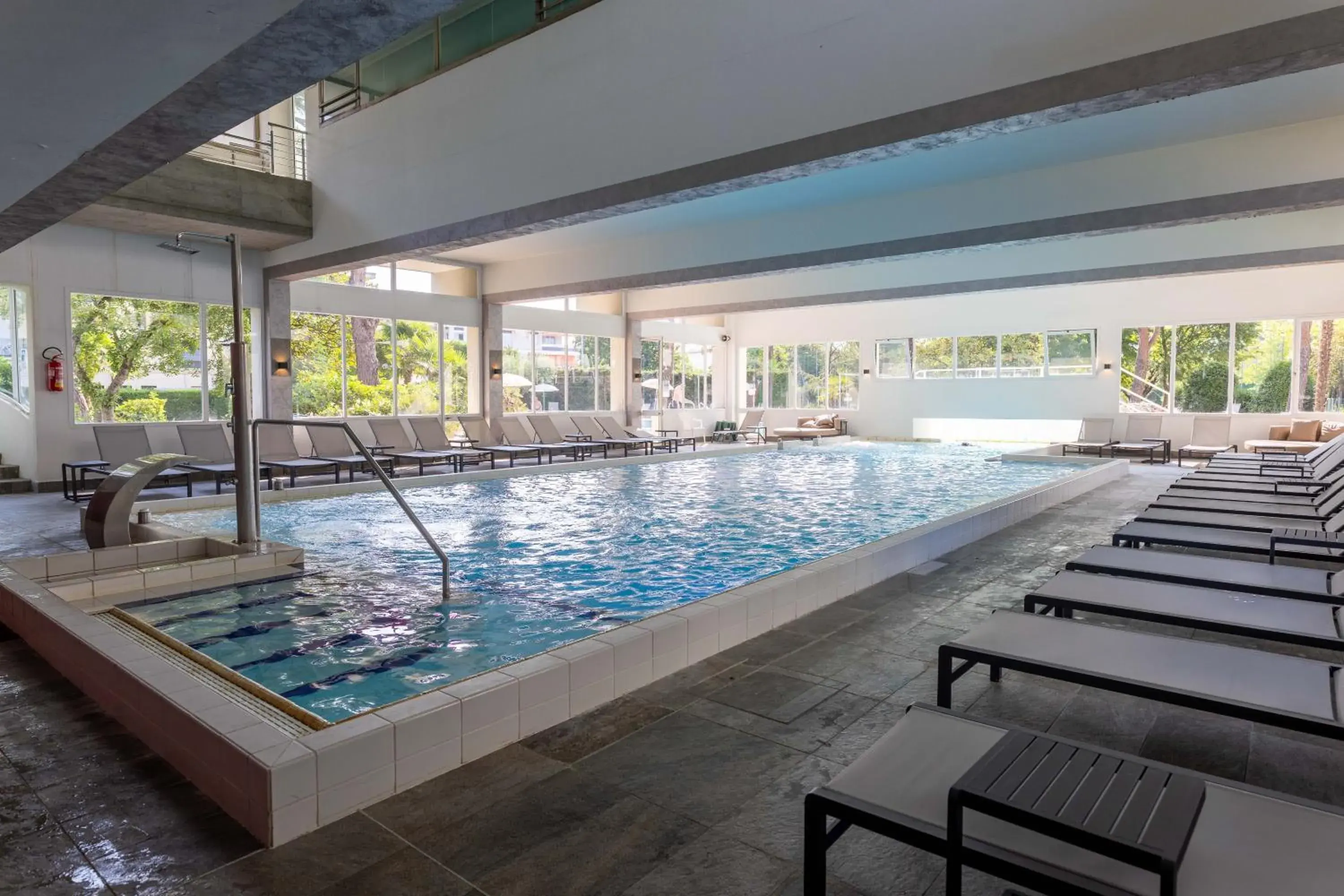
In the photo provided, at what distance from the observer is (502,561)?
5652 mm

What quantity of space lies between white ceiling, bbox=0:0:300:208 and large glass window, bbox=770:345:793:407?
18.1 meters

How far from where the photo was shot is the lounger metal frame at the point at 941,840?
4.40 ft

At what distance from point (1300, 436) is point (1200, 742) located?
46.3 ft

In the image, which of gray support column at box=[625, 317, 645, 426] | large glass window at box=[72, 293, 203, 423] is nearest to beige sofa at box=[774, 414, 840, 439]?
gray support column at box=[625, 317, 645, 426]

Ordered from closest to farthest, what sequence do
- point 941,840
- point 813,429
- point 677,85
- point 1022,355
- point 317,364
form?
1. point 941,840
2. point 677,85
3. point 317,364
4. point 1022,355
5. point 813,429

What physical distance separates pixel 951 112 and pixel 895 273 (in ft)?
28.4

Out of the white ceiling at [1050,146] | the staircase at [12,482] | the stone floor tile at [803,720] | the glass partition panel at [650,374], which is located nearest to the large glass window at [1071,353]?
the glass partition panel at [650,374]

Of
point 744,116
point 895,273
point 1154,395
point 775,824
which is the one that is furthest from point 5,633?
point 1154,395

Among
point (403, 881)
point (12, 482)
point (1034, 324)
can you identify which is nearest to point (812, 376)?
point (1034, 324)

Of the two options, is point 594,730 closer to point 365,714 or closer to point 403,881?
point 365,714

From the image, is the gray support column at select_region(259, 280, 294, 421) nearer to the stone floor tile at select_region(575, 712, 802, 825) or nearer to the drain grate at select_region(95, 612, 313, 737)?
the drain grate at select_region(95, 612, 313, 737)

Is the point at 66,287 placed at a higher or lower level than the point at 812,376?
higher

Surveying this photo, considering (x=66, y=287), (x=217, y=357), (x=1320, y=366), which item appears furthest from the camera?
(x=1320, y=366)

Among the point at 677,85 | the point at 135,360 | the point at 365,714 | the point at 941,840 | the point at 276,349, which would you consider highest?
the point at 677,85
